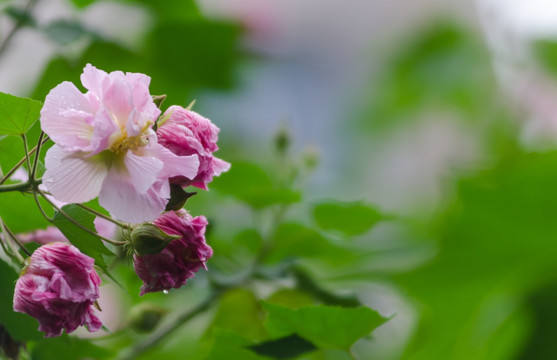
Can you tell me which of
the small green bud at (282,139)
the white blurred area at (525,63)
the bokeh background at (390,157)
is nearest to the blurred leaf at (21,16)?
the bokeh background at (390,157)

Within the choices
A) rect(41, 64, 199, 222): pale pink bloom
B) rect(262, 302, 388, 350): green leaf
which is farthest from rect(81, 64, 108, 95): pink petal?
rect(262, 302, 388, 350): green leaf

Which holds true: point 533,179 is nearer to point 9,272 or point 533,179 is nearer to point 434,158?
point 9,272

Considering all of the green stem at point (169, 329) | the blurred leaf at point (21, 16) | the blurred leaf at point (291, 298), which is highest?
the blurred leaf at point (21, 16)

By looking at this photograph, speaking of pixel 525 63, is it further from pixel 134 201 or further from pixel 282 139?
pixel 134 201

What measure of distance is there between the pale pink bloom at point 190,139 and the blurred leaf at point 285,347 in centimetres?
12

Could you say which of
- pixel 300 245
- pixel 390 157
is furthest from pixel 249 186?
pixel 390 157

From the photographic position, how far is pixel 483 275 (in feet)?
2.49

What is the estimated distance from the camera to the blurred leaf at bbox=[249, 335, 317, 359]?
340 mm

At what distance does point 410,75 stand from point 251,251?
0.84 m

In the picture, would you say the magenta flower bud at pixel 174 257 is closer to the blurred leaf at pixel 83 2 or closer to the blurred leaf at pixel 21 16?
the blurred leaf at pixel 21 16

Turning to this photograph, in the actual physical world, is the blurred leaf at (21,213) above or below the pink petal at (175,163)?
below

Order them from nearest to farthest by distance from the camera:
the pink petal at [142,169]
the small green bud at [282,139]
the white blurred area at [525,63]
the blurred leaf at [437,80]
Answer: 1. the pink petal at [142,169]
2. the small green bud at [282,139]
3. the white blurred area at [525,63]
4. the blurred leaf at [437,80]

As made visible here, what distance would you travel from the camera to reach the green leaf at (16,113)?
A: 252 millimetres

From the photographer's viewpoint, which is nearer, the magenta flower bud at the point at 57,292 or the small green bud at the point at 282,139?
the magenta flower bud at the point at 57,292
